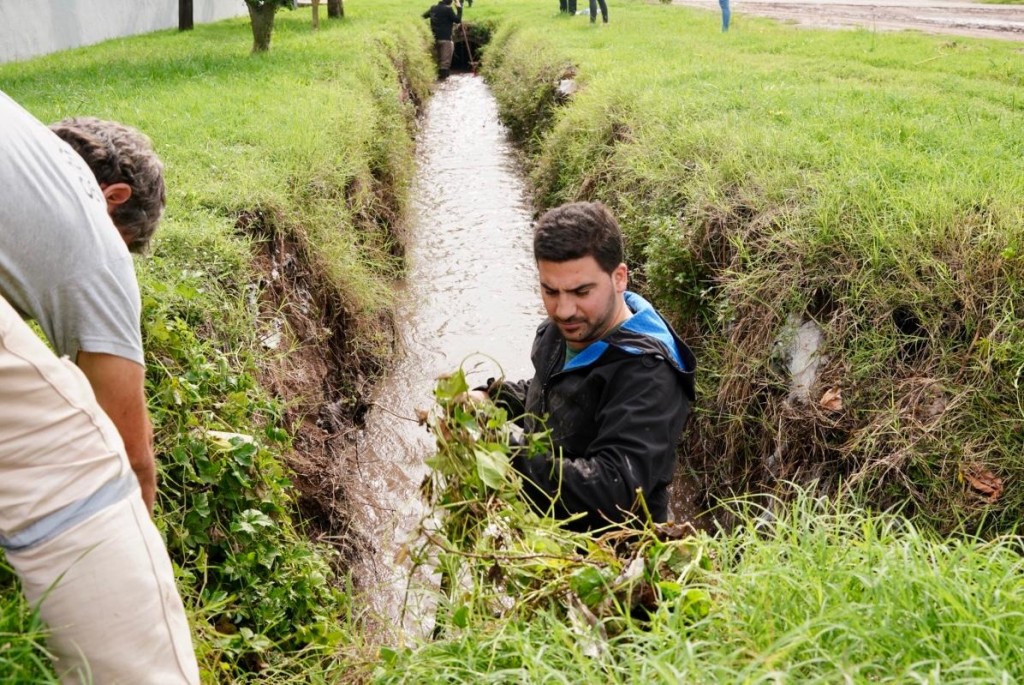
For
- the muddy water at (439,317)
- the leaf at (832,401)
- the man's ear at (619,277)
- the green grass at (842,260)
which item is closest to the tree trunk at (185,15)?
the muddy water at (439,317)

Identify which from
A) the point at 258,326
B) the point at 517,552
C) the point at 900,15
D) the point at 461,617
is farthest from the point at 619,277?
the point at 900,15

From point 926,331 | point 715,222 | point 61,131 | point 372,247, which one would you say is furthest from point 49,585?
point 372,247

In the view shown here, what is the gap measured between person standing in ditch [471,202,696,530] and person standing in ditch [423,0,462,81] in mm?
18273

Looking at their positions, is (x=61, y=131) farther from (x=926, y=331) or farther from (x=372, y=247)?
(x=372, y=247)

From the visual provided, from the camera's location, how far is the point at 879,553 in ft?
7.48

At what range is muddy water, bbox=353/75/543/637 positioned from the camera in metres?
4.81

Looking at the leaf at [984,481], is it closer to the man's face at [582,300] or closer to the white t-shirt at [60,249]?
the man's face at [582,300]

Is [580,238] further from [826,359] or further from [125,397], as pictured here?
[826,359]

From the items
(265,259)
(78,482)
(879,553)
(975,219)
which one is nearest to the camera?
(78,482)

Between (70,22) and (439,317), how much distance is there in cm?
1285

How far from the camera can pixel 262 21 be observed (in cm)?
1397

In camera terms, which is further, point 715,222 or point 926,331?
point 715,222

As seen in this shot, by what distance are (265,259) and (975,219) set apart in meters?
3.52

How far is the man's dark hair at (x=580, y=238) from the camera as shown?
3.01 m
